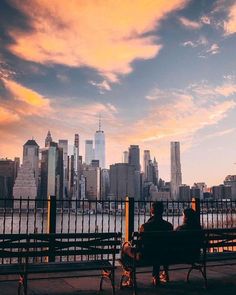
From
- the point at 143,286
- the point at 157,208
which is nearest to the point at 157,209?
the point at 157,208

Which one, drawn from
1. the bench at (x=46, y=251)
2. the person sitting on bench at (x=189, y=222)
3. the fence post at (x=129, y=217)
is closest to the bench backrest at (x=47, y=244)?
the bench at (x=46, y=251)

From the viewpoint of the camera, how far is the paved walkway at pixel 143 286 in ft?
20.3

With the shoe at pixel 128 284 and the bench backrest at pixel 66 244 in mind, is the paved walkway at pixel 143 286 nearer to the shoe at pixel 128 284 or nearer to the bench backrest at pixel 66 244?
the shoe at pixel 128 284

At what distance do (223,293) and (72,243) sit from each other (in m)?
2.63

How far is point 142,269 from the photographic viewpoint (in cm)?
814

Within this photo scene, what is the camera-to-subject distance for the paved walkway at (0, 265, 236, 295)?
6191mm

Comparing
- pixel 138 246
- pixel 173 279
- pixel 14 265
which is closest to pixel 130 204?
pixel 173 279

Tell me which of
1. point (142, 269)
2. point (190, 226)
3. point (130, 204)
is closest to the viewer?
point (190, 226)

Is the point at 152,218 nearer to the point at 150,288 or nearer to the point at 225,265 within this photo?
the point at 150,288

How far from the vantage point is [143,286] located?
664cm

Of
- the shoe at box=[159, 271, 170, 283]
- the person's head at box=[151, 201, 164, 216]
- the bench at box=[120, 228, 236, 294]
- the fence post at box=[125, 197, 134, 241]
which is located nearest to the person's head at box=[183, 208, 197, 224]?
the bench at box=[120, 228, 236, 294]

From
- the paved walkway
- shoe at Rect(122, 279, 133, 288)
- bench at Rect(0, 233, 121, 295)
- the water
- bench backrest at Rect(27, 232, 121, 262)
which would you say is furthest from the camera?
the water

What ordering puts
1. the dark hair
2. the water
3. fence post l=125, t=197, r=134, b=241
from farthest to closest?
the water < fence post l=125, t=197, r=134, b=241 < the dark hair

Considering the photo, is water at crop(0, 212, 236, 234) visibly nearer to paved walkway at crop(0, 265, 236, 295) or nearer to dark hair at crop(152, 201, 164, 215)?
paved walkway at crop(0, 265, 236, 295)
